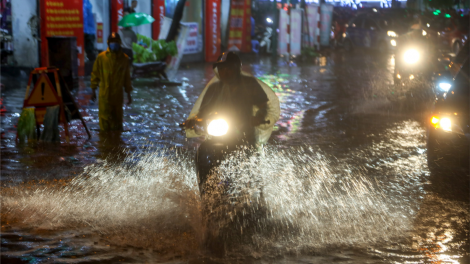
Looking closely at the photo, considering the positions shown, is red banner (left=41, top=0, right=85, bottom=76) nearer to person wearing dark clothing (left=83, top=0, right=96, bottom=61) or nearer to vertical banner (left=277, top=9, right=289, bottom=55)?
person wearing dark clothing (left=83, top=0, right=96, bottom=61)

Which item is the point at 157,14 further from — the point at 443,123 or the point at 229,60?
the point at 229,60

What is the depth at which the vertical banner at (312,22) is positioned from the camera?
2896 centimetres

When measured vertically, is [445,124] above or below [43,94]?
below

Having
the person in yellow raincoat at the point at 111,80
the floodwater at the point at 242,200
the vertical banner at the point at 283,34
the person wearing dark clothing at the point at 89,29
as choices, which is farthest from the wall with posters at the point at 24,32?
the vertical banner at the point at 283,34

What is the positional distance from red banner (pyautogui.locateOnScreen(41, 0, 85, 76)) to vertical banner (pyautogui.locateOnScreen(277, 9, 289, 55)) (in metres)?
11.8

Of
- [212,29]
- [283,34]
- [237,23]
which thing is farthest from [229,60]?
[283,34]

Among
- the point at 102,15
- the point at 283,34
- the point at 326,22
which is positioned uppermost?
the point at 326,22

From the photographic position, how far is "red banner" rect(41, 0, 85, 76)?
14445 millimetres

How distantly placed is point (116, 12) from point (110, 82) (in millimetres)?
9894

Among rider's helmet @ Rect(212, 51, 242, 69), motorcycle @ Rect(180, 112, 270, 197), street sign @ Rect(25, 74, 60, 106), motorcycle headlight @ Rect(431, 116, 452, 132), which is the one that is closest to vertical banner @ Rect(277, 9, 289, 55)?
street sign @ Rect(25, 74, 60, 106)

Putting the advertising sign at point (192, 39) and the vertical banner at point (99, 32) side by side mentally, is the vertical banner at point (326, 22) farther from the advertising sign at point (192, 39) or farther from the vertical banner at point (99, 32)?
the vertical banner at point (99, 32)

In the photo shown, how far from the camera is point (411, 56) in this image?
12.6 meters

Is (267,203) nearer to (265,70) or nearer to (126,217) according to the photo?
(126,217)

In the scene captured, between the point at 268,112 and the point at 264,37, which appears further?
the point at 264,37
